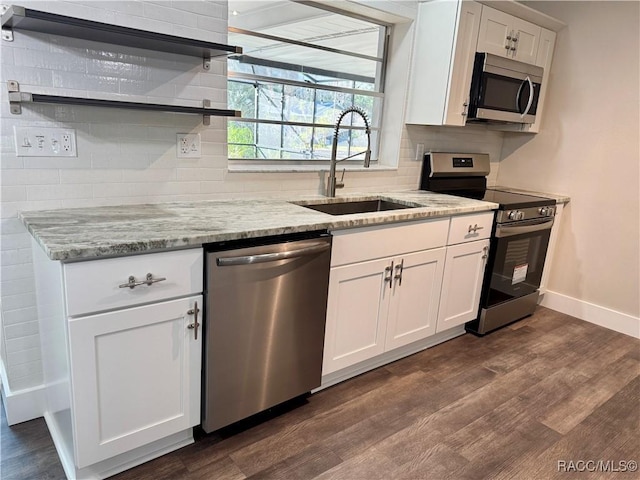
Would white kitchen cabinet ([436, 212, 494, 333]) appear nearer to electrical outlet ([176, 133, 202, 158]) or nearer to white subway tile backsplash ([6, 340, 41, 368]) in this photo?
electrical outlet ([176, 133, 202, 158])

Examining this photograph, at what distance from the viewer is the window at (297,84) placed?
2555mm

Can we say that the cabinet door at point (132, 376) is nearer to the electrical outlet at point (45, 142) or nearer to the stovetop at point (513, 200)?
the electrical outlet at point (45, 142)

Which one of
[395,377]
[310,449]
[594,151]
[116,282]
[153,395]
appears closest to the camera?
[116,282]

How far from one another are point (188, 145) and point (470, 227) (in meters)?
1.72

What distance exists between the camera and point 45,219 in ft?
5.49

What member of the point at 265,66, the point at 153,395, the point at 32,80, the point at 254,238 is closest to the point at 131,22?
the point at 32,80

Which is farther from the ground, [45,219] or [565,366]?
[45,219]

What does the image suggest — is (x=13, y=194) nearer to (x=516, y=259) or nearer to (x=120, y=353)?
(x=120, y=353)

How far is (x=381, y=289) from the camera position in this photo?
233cm

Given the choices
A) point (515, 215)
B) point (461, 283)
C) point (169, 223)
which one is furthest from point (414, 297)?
point (169, 223)

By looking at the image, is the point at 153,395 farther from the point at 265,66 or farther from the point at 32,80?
the point at 265,66

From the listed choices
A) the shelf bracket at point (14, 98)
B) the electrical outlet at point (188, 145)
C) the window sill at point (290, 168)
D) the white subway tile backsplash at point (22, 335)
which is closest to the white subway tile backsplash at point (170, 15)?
the electrical outlet at point (188, 145)

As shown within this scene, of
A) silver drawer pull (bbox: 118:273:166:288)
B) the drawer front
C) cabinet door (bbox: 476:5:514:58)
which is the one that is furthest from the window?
silver drawer pull (bbox: 118:273:166:288)

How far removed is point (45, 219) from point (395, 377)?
1887mm
